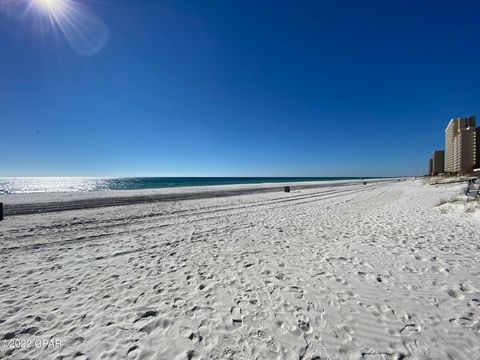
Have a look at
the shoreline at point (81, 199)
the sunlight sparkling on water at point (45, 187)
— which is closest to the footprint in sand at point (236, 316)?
the shoreline at point (81, 199)

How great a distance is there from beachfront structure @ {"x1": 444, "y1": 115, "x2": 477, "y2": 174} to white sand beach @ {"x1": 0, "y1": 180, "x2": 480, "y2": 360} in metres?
86.0

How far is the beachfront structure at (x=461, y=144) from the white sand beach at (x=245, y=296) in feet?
282

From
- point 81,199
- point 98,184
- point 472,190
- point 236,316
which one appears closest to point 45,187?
point 98,184

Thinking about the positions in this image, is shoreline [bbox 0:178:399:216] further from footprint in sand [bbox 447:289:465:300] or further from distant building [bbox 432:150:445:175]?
distant building [bbox 432:150:445:175]

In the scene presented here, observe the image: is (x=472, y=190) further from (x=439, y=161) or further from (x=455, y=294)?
(x=439, y=161)

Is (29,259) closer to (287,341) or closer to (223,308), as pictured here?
(223,308)

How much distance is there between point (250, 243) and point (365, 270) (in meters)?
3.38

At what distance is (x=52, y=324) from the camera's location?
10.6 feet

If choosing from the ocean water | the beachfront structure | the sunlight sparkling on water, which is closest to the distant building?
the beachfront structure

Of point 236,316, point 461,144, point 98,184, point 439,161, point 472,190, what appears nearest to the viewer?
point 236,316

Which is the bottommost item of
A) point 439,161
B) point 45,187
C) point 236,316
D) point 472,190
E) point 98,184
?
point 236,316

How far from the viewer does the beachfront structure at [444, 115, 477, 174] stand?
69.4 metres

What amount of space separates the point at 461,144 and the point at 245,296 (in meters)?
105

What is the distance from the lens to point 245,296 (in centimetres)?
390
